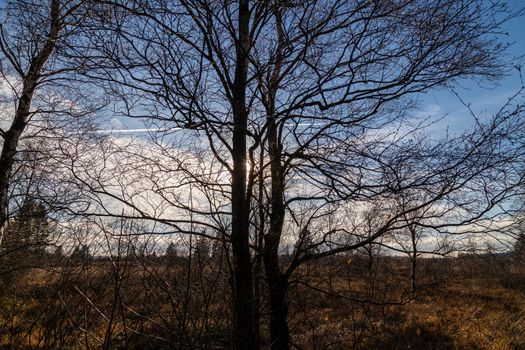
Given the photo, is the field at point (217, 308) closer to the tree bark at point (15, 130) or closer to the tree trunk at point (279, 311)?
the tree trunk at point (279, 311)

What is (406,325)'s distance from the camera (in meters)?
10.2

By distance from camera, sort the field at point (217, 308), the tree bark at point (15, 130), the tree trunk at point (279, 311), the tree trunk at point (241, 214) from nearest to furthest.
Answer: the tree trunk at point (241, 214) → the field at point (217, 308) → the tree trunk at point (279, 311) → the tree bark at point (15, 130)

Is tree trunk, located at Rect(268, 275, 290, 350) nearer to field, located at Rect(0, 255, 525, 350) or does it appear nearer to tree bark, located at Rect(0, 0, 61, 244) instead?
field, located at Rect(0, 255, 525, 350)

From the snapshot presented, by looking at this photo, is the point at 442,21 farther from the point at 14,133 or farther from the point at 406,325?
the point at 406,325

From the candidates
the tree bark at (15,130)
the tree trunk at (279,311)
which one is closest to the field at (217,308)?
the tree trunk at (279,311)

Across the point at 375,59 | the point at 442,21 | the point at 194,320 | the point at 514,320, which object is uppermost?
the point at 442,21

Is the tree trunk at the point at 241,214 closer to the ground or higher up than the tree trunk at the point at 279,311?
higher up

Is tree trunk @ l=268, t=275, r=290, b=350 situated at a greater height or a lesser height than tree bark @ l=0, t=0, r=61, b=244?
lesser

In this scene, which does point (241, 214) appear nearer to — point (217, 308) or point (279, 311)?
point (217, 308)

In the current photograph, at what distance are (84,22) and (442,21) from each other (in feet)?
8.47

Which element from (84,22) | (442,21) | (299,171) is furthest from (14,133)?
(442,21)

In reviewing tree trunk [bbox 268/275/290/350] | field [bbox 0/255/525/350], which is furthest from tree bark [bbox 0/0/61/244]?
tree trunk [bbox 268/275/290/350]

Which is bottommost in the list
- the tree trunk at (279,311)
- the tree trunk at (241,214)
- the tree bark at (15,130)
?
the tree trunk at (279,311)

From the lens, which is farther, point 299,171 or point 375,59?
point 299,171
